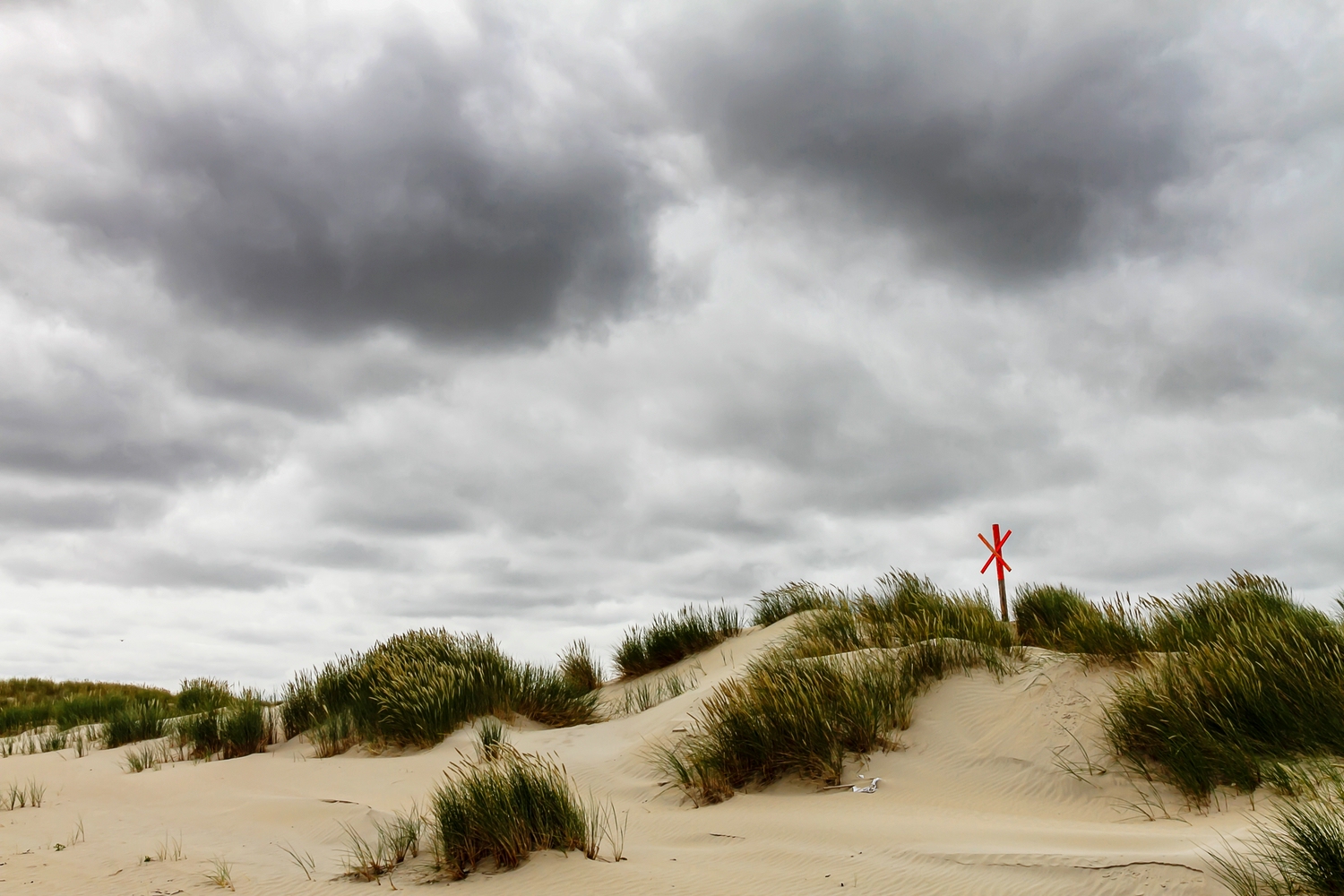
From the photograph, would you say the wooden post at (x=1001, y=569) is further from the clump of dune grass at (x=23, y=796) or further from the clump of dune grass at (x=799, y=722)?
the clump of dune grass at (x=23, y=796)

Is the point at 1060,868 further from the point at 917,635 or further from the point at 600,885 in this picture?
the point at 917,635

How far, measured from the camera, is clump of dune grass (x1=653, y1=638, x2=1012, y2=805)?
779 cm

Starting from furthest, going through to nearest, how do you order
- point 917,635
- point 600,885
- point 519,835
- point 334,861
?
point 917,635 → point 334,861 → point 519,835 → point 600,885

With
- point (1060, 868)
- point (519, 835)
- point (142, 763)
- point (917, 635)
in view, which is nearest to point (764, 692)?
point (917, 635)

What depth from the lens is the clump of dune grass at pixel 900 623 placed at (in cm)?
991

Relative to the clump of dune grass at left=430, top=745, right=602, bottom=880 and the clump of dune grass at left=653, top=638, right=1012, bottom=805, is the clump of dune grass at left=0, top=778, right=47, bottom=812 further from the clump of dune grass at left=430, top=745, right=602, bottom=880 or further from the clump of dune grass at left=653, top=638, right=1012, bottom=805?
the clump of dune grass at left=653, top=638, right=1012, bottom=805

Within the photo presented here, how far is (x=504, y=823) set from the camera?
5473mm

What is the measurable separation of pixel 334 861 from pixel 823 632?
23.4 ft

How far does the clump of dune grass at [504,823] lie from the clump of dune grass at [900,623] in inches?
195

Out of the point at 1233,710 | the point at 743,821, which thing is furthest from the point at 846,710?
the point at 1233,710

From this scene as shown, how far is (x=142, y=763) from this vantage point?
37.2 ft

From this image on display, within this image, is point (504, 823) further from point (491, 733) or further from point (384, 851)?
point (491, 733)

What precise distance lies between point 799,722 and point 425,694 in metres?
5.26

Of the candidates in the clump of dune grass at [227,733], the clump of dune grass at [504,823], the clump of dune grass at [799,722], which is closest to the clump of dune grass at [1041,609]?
the clump of dune grass at [799,722]
